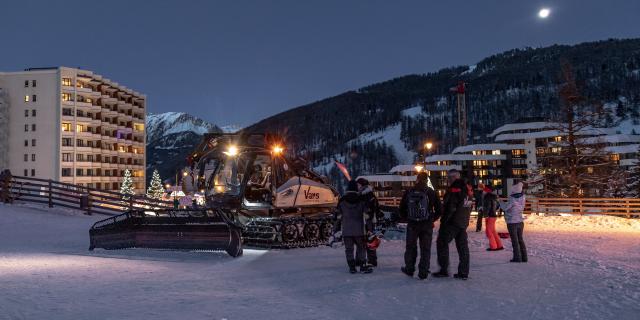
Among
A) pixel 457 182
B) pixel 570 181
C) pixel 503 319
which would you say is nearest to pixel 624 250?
pixel 457 182

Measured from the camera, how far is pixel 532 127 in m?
106

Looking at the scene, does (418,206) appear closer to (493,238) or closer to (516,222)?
(516,222)

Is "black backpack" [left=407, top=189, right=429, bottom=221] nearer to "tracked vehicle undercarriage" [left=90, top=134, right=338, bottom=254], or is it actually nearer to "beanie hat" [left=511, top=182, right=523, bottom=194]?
"beanie hat" [left=511, top=182, right=523, bottom=194]

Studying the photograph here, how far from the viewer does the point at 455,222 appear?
8203 mm

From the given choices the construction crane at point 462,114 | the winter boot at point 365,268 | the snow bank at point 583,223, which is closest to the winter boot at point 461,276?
the winter boot at point 365,268

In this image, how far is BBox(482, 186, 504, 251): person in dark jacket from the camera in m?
12.2

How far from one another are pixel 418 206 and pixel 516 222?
10.0 ft

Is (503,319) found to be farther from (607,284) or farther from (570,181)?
(570,181)

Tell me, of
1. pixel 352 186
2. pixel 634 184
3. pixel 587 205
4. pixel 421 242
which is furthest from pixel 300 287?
pixel 634 184

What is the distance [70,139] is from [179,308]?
80193mm

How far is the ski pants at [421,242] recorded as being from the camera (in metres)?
8.23

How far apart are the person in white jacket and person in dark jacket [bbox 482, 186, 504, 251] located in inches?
75.7

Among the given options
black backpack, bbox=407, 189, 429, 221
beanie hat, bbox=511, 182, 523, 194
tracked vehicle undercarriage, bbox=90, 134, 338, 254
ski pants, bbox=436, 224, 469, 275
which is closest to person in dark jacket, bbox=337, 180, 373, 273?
black backpack, bbox=407, 189, 429, 221

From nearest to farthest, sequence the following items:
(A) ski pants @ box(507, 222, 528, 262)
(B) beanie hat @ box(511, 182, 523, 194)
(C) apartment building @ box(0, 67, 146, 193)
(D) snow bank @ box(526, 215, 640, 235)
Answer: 1. (A) ski pants @ box(507, 222, 528, 262)
2. (B) beanie hat @ box(511, 182, 523, 194)
3. (D) snow bank @ box(526, 215, 640, 235)
4. (C) apartment building @ box(0, 67, 146, 193)
